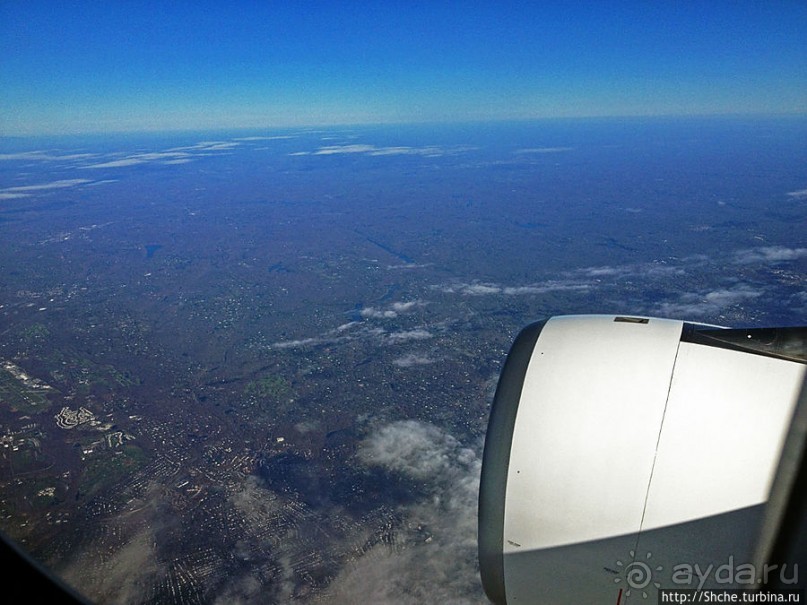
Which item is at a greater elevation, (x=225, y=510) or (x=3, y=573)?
(x=3, y=573)

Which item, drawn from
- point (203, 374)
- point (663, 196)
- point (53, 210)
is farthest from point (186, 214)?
point (663, 196)

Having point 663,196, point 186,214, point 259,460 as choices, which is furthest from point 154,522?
point 663,196

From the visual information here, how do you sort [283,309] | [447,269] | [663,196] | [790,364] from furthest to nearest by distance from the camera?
1. [663,196]
2. [447,269]
3. [283,309]
4. [790,364]

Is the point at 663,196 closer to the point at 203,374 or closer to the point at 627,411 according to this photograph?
the point at 203,374

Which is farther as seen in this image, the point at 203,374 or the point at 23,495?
the point at 203,374

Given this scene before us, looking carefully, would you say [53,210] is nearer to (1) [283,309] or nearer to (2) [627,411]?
(1) [283,309]

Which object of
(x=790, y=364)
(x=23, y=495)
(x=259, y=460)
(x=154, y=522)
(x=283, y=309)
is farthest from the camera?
(x=283, y=309)
